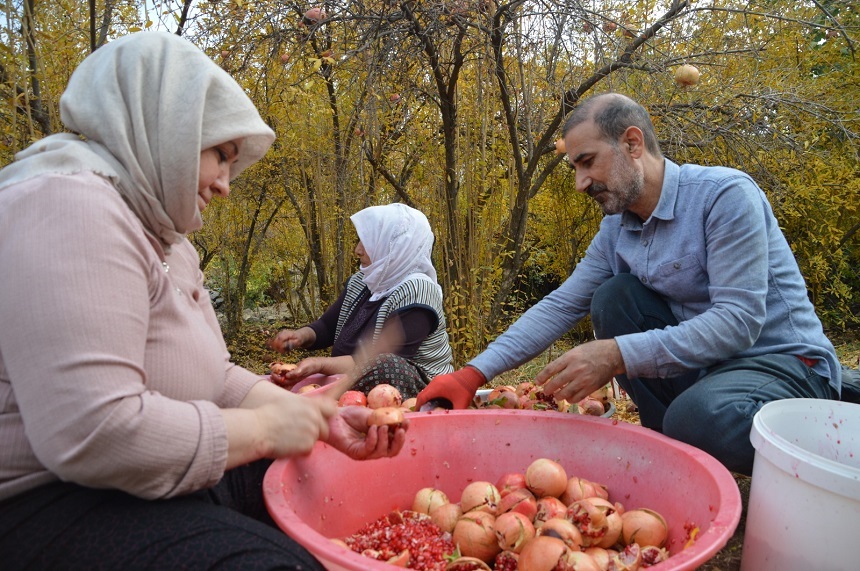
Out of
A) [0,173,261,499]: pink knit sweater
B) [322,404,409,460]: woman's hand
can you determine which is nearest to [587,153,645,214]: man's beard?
[322,404,409,460]: woman's hand

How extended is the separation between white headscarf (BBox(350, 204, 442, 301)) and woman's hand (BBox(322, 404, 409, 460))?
1.39 meters

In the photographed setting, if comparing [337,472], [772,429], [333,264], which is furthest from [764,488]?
[333,264]

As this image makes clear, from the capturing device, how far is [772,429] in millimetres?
1676

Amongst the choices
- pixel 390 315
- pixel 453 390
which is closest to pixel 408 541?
pixel 453 390

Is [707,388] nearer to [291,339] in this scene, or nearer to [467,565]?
[467,565]

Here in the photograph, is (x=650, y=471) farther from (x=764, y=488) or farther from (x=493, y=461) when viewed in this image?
(x=493, y=461)

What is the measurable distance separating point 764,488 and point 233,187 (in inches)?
189

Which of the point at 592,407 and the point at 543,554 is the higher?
the point at 543,554

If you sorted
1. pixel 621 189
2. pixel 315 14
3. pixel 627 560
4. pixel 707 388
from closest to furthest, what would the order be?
1. pixel 627 560
2. pixel 707 388
3. pixel 621 189
4. pixel 315 14

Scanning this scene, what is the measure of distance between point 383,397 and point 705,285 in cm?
110

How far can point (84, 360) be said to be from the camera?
986mm

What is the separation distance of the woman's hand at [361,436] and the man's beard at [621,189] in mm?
1084

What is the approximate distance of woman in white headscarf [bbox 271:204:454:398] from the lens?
262 cm

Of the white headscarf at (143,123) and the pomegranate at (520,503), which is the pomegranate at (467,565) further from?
the white headscarf at (143,123)
